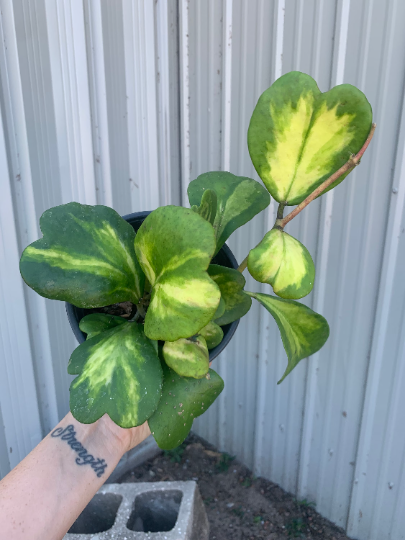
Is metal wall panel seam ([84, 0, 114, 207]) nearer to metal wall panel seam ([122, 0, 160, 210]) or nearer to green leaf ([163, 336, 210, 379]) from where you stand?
metal wall panel seam ([122, 0, 160, 210])

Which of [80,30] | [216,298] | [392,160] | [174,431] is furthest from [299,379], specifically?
[80,30]

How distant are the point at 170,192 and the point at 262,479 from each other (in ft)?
3.32

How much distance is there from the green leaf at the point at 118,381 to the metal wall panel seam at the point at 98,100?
68 centimetres

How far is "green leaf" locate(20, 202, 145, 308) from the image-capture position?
0.38 m

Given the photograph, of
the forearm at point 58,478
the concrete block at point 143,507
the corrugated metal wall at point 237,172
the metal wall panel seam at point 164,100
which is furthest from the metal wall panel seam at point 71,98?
the concrete block at point 143,507

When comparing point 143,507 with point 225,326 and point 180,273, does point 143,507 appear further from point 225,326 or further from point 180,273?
point 180,273

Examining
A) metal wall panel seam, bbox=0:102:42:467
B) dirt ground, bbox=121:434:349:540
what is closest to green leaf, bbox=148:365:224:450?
metal wall panel seam, bbox=0:102:42:467

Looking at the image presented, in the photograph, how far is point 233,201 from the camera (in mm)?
458

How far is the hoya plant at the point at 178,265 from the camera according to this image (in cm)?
35

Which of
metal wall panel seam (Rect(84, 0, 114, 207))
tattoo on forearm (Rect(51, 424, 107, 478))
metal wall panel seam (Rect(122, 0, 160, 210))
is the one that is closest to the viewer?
tattoo on forearm (Rect(51, 424, 107, 478))

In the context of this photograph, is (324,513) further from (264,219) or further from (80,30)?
(80,30)

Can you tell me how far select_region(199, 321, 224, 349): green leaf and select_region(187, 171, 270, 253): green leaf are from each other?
9 cm

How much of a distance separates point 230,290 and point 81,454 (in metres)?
0.38

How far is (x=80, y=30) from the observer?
863 millimetres
